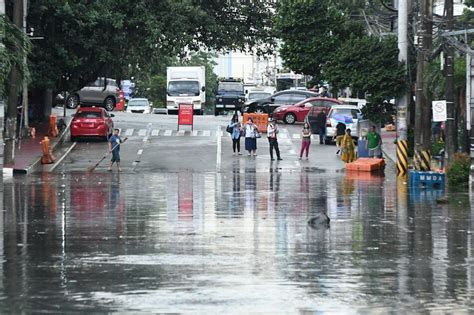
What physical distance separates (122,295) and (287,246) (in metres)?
5.45

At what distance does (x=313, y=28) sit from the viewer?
48.8 m

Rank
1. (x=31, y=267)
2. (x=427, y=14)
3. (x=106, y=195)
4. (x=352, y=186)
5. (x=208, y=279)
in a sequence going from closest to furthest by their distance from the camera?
1. (x=208, y=279)
2. (x=31, y=267)
3. (x=106, y=195)
4. (x=352, y=186)
5. (x=427, y=14)

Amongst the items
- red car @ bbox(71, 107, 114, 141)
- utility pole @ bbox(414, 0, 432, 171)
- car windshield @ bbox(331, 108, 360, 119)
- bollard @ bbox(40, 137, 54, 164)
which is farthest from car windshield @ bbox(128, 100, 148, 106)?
utility pole @ bbox(414, 0, 432, 171)

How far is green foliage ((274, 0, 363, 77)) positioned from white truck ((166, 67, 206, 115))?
16718 mm

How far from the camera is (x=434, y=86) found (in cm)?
4347

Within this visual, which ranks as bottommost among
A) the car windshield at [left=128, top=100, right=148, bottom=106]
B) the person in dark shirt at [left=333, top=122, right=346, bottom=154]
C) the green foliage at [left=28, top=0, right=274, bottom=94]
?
the person in dark shirt at [left=333, top=122, right=346, bottom=154]

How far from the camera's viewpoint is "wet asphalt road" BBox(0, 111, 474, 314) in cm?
1284

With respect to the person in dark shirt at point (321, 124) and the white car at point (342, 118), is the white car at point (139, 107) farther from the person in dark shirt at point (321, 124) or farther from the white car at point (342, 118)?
the white car at point (342, 118)

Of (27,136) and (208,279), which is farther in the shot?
(27,136)

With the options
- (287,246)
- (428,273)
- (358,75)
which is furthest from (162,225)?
(358,75)

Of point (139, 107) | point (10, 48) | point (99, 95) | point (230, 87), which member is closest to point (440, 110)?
point (10, 48)

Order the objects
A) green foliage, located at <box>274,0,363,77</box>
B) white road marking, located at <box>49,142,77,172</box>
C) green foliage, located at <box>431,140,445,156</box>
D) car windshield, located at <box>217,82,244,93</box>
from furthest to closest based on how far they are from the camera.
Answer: car windshield, located at <box>217,82,244,93</box>, green foliage, located at <box>274,0,363,77</box>, green foliage, located at <box>431,140,445,156</box>, white road marking, located at <box>49,142,77,172</box>

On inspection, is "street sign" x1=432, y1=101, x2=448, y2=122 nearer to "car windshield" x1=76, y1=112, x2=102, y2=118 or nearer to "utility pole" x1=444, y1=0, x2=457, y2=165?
"utility pole" x1=444, y1=0, x2=457, y2=165

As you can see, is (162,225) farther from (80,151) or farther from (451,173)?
(80,151)
